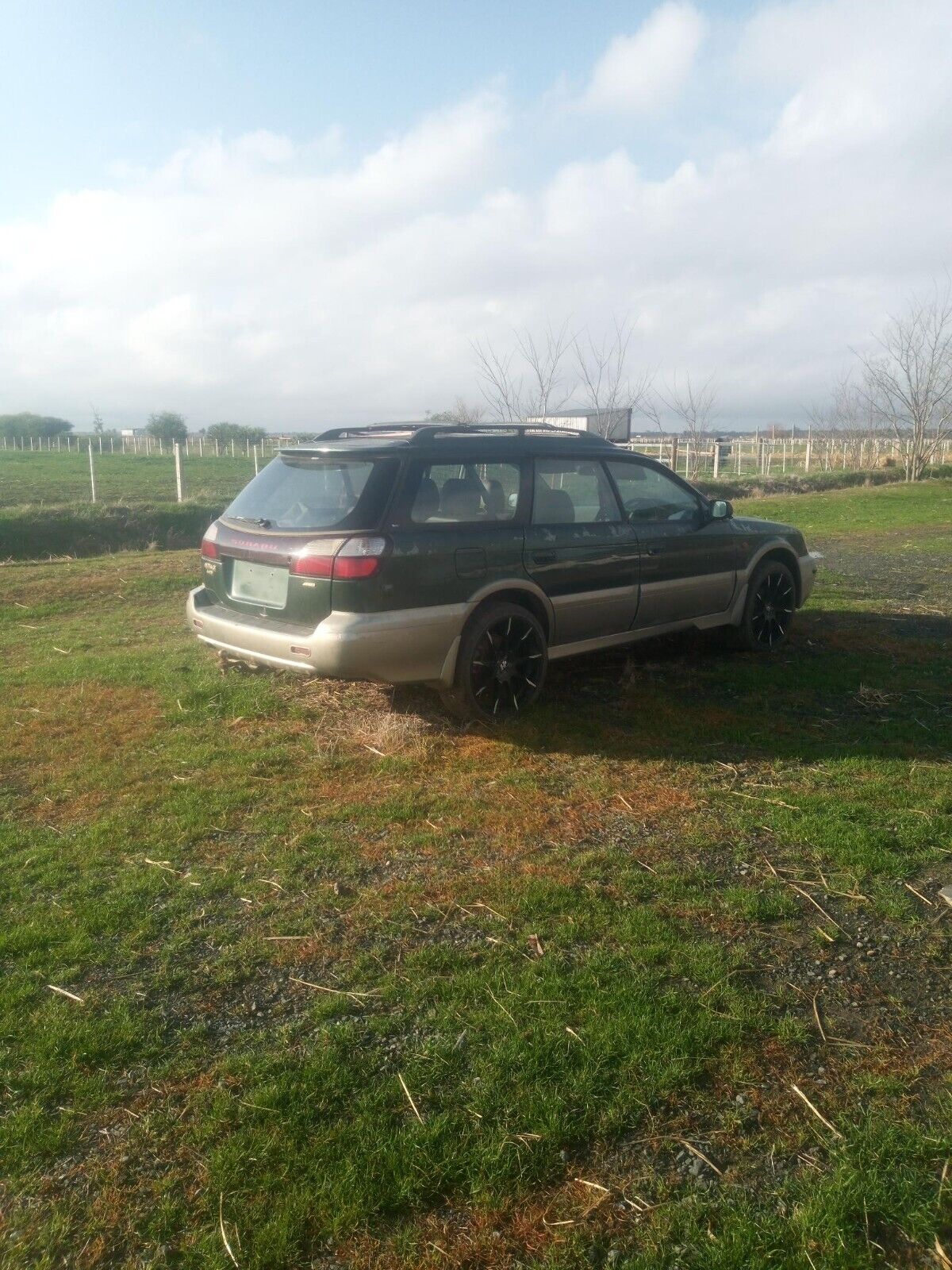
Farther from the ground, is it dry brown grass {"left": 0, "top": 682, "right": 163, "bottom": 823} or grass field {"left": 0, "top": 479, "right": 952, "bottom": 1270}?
dry brown grass {"left": 0, "top": 682, "right": 163, "bottom": 823}

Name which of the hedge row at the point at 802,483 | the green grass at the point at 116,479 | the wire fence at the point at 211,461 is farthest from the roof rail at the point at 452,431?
the hedge row at the point at 802,483

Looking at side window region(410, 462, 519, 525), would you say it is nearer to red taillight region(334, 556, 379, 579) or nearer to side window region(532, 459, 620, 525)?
side window region(532, 459, 620, 525)

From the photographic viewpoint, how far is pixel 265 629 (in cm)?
563

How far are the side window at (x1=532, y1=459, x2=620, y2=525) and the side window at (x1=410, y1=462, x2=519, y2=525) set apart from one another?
21 centimetres

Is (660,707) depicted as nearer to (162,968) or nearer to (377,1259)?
(162,968)

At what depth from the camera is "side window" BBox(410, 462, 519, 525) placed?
5.65 metres

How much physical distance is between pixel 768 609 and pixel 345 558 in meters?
4.08

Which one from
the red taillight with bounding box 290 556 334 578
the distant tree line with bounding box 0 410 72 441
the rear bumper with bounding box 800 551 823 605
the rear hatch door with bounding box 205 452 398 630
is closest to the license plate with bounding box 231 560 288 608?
the rear hatch door with bounding box 205 452 398 630

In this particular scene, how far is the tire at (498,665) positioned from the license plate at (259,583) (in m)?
Answer: 1.08

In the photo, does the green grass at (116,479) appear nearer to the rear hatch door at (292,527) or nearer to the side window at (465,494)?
the rear hatch door at (292,527)

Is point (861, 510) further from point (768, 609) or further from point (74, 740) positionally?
point (74, 740)

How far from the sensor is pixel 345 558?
5.29 metres

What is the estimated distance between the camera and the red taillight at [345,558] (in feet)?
17.3

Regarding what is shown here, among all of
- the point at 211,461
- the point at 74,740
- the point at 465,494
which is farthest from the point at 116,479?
the point at 465,494
